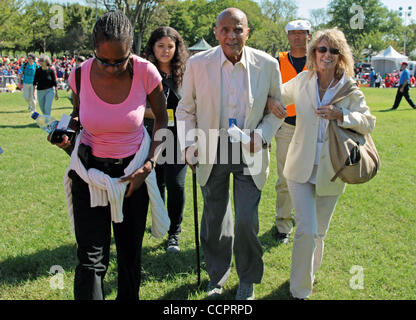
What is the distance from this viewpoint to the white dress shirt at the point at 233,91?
338cm

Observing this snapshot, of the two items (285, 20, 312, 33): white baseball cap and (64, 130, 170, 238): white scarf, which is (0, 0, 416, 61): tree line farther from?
(64, 130, 170, 238): white scarf

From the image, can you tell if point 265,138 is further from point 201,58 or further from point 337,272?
point 337,272

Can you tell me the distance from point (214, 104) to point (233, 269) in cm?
177

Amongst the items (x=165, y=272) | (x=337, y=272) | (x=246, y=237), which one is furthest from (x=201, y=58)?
(x=337, y=272)

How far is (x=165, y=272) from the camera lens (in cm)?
412

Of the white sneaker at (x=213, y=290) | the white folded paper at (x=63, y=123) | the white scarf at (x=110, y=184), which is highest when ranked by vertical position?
the white folded paper at (x=63, y=123)

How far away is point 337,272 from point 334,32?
229 cm

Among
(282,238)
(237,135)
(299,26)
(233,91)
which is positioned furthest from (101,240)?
(299,26)

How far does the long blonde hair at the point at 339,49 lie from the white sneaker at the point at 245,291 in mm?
1979

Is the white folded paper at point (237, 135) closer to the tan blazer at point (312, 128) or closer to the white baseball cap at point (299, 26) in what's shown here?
the tan blazer at point (312, 128)

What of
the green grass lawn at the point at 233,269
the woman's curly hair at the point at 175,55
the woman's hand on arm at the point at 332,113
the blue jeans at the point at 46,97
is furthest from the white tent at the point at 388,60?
the woman's hand on arm at the point at 332,113

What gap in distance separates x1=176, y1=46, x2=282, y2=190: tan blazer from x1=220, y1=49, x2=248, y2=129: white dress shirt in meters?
0.04

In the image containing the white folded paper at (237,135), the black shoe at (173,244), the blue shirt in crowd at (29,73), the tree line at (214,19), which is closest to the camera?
the white folded paper at (237,135)

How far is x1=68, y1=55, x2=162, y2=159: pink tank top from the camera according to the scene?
2736 millimetres
